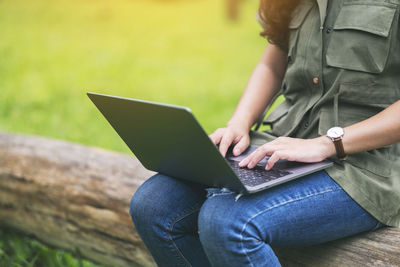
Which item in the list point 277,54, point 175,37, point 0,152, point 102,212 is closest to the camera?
point 277,54

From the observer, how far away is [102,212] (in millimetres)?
2525

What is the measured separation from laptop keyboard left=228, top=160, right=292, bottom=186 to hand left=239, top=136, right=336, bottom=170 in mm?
17

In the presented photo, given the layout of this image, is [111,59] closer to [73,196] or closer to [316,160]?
[73,196]

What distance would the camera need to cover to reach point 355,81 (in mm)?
1597

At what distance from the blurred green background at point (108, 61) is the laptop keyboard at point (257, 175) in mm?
1644

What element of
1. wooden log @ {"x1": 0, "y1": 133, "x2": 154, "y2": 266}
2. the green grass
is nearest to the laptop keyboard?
wooden log @ {"x1": 0, "y1": 133, "x2": 154, "y2": 266}

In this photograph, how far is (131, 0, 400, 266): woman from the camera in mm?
1428

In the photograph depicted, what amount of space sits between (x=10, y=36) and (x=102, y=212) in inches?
278

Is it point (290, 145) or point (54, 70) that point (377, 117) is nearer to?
point (290, 145)

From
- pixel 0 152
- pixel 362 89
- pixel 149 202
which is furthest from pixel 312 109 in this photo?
pixel 0 152

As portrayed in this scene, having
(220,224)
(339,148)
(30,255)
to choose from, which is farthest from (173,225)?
(30,255)

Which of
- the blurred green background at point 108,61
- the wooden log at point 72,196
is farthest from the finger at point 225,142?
the blurred green background at point 108,61

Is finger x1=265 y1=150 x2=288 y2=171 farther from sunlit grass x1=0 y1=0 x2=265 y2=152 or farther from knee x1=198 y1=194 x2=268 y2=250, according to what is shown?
sunlit grass x1=0 y1=0 x2=265 y2=152

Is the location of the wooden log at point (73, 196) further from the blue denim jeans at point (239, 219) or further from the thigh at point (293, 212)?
the thigh at point (293, 212)
